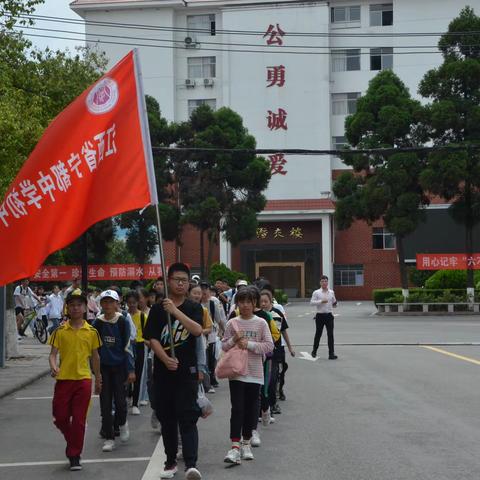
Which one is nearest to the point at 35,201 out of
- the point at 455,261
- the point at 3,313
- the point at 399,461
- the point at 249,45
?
the point at 399,461

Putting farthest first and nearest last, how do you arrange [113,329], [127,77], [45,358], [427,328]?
[427,328], [45,358], [113,329], [127,77]

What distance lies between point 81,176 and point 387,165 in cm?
3855

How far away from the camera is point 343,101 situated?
69000 millimetres

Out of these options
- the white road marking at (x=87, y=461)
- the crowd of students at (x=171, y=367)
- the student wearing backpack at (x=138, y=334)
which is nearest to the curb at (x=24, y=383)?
the student wearing backpack at (x=138, y=334)

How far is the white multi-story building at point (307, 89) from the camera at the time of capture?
66.5 metres

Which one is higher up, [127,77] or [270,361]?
[127,77]

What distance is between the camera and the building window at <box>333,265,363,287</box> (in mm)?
67312

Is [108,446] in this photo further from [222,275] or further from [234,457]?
[222,275]

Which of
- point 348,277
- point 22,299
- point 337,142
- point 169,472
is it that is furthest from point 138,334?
point 337,142

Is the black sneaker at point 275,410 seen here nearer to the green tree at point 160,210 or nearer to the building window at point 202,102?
the green tree at point 160,210

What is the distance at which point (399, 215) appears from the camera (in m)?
44.3

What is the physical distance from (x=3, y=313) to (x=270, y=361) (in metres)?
9.78

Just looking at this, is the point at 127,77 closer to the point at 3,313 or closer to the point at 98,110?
the point at 98,110

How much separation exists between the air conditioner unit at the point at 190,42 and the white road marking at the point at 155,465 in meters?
63.4
